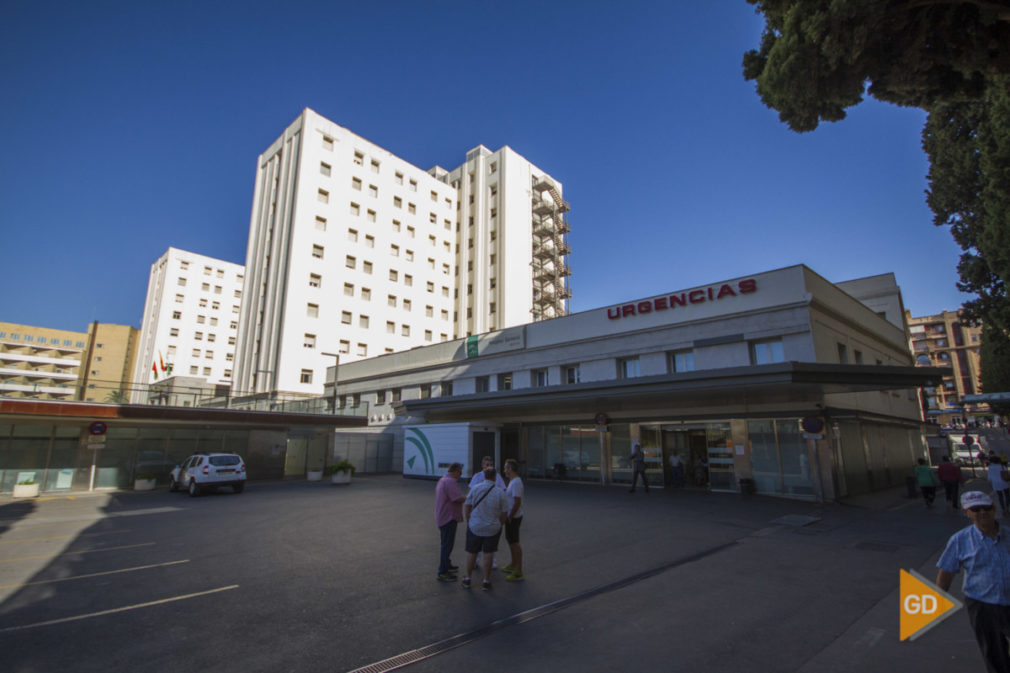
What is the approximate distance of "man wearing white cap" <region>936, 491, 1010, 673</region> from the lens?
3.49m

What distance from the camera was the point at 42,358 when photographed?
3846 inches

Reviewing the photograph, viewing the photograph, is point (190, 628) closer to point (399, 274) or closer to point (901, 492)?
point (901, 492)

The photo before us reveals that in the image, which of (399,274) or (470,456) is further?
(399,274)

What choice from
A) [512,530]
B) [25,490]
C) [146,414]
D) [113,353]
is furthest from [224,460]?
[113,353]

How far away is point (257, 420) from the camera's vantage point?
24922 mm

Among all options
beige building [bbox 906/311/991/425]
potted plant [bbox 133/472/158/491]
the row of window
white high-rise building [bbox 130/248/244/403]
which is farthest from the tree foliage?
the row of window

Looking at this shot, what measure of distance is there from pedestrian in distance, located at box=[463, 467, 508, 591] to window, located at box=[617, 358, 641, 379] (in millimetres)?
16757

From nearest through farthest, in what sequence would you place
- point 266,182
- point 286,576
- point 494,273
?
point 286,576 < point 266,182 < point 494,273

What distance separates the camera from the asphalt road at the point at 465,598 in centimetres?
475

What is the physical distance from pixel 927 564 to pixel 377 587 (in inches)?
337

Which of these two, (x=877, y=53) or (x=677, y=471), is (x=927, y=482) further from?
(x=877, y=53)

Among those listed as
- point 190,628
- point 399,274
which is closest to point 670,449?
point 190,628

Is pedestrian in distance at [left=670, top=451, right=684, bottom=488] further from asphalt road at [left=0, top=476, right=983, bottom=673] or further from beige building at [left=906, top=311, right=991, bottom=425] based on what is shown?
beige building at [left=906, top=311, right=991, bottom=425]

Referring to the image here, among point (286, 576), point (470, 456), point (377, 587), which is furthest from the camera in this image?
point (470, 456)
